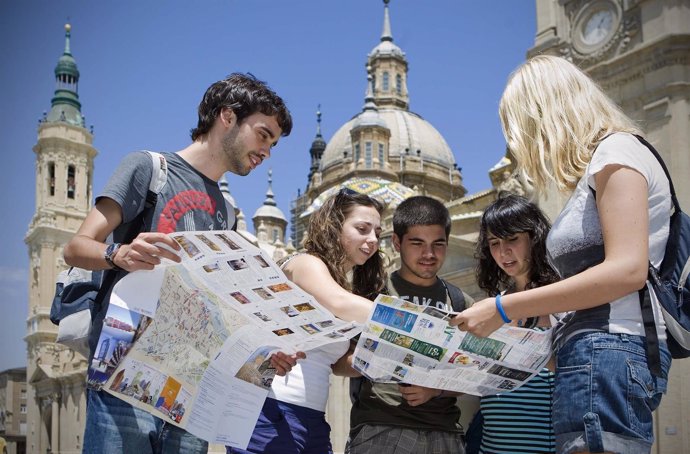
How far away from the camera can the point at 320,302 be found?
318 centimetres

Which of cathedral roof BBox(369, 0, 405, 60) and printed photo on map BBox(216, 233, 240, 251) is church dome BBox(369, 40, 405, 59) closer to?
cathedral roof BBox(369, 0, 405, 60)

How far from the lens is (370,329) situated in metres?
2.77

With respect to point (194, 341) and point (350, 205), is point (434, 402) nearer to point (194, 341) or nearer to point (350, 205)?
point (350, 205)

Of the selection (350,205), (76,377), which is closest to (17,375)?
(76,377)

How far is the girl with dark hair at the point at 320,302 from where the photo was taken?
3.17 meters

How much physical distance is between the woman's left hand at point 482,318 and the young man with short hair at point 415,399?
77 cm

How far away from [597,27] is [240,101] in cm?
1177

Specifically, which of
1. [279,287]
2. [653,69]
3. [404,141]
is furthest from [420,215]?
[404,141]

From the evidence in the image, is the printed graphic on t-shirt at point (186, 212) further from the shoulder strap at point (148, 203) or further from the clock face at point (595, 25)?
the clock face at point (595, 25)

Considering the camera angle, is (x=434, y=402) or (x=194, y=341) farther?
(x=434, y=402)

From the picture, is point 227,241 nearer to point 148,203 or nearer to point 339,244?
point 148,203

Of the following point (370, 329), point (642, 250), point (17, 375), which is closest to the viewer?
point (642, 250)

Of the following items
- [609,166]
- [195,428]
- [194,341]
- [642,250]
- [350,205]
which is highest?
[350,205]

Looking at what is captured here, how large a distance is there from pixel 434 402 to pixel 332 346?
61cm
